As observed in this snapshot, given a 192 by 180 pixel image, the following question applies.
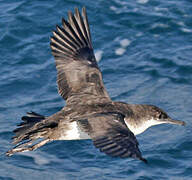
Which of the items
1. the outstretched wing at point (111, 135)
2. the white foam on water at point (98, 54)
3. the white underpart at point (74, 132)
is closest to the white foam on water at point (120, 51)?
the white foam on water at point (98, 54)

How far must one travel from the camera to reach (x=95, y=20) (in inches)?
534

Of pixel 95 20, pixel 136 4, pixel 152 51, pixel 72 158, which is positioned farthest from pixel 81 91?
pixel 136 4

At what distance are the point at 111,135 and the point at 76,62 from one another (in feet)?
8.97

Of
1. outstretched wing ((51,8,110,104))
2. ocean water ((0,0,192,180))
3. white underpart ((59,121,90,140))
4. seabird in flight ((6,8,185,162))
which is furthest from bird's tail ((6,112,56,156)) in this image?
ocean water ((0,0,192,180))

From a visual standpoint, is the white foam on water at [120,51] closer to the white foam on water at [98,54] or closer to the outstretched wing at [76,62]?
the white foam on water at [98,54]

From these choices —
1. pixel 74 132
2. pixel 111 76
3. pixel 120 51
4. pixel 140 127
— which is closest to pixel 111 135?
pixel 74 132

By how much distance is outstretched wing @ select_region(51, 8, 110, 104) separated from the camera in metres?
9.11

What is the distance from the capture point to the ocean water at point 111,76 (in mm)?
9477

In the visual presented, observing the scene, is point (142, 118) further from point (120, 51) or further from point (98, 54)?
point (120, 51)

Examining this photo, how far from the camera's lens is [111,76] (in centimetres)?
1191

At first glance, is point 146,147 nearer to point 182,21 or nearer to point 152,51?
point 152,51

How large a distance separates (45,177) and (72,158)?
73 centimetres

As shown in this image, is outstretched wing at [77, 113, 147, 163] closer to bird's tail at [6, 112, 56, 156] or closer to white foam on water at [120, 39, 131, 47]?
bird's tail at [6, 112, 56, 156]

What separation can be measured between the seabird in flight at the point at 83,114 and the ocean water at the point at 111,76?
957 millimetres
